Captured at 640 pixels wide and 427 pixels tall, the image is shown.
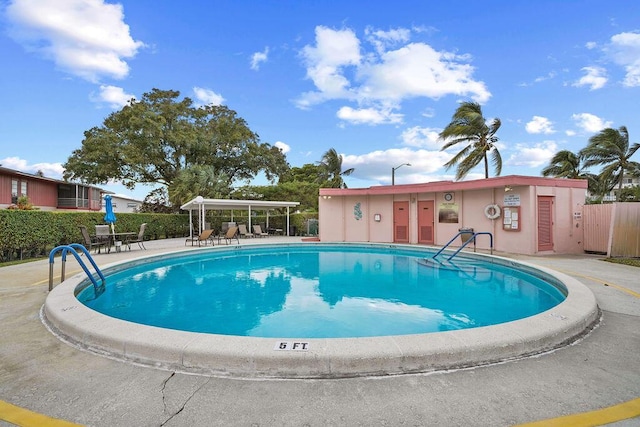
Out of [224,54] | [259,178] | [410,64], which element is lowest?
[259,178]

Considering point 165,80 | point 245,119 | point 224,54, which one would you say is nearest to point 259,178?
point 245,119

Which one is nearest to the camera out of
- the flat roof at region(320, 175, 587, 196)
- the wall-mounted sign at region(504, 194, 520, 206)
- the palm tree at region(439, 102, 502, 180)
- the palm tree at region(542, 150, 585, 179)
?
the flat roof at region(320, 175, 587, 196)

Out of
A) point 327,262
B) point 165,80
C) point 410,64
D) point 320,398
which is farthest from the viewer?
point 165,80

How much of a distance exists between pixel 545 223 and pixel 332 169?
25.7 metres

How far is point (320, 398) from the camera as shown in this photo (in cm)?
247

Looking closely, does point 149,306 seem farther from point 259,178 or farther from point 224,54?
point 259,178

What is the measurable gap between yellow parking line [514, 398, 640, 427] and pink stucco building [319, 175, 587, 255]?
1089 cm

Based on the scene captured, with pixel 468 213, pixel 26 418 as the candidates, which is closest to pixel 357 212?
pixel 468 213

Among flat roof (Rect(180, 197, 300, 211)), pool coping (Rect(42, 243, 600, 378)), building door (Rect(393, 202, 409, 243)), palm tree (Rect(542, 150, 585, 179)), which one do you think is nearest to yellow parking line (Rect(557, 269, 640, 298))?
pool coping (Rect(42, 243, 600, 378))

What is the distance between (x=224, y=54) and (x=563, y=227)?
1716 centimetres

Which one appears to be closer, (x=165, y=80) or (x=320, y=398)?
(x=320, y=398)

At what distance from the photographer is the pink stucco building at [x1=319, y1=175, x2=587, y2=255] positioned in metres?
11.9

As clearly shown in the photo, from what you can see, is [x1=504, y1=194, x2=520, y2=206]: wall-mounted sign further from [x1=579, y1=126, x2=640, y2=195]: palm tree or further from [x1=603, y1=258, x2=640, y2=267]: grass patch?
[x1=579, y1=126, x2=640, y2=195]: palm tree

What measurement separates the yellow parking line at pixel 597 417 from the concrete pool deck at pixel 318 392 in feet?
0.16
